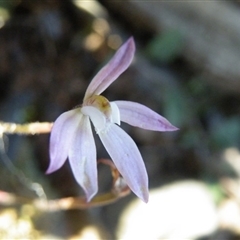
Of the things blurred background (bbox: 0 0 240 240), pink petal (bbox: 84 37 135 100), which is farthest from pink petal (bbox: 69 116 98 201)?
blurred background (bbox: 0 0 240 240)

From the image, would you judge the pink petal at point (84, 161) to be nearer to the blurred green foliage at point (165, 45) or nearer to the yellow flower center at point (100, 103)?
the yellow flower center at point (100, 103)

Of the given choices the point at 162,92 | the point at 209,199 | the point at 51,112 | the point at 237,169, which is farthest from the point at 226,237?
the point at 51,112

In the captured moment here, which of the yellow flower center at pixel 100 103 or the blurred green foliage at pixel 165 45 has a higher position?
the yellow flower center at pixel 100 103

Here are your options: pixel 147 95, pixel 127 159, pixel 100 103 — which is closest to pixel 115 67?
pixel 100 103

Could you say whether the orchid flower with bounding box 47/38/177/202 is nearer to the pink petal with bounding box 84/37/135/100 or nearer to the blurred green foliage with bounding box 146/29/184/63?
the pink petal with bounding box 84/37/135/100

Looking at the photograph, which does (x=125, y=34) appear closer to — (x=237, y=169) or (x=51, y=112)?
(x=51, y=112)

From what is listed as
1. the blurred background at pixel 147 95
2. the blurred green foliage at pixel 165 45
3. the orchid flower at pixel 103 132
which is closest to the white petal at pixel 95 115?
the orchid flower at pixel 103 132
